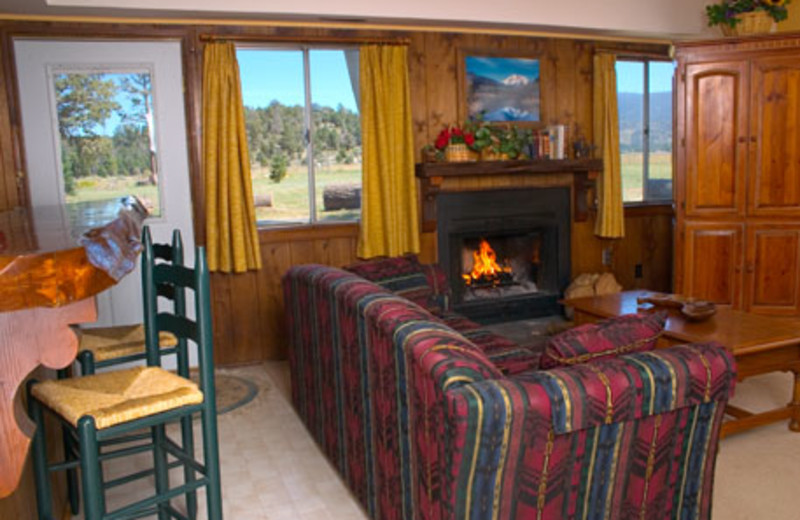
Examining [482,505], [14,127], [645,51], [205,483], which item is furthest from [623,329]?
[645,51]

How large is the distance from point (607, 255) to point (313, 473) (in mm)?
3700

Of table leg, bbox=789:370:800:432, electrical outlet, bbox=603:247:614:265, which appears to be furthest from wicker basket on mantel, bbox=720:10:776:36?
table leg, bbox=789:370:800:432

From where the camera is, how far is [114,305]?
4469 mm

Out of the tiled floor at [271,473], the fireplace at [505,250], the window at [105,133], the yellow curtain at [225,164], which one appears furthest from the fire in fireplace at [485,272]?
the window at [105,133]

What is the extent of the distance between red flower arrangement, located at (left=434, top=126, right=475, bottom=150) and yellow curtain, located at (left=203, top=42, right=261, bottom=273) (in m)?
1.42

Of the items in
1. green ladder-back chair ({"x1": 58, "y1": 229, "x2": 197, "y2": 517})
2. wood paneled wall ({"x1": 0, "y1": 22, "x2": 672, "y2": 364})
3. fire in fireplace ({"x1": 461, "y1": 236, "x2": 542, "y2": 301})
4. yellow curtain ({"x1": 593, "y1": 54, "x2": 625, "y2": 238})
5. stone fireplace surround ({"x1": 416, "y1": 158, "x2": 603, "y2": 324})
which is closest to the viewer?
green ladder-back chair ({"x1": 58, "y1": 229, "x2": 197, "y2": 517})

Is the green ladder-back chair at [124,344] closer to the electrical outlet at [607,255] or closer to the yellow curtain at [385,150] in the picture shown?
the yellow curtain at [385,150]

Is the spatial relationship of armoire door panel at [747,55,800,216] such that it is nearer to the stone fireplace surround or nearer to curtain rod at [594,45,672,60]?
curtain rod at [594,45,672,60]

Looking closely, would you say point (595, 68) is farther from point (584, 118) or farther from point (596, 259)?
point (596, 259)

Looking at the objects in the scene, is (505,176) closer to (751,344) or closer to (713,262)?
(713,262)

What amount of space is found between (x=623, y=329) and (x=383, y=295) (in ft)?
2.72

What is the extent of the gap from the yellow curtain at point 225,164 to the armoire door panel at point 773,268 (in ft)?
11.7

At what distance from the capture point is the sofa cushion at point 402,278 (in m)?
3.78

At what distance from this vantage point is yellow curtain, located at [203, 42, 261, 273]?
14.6ft
